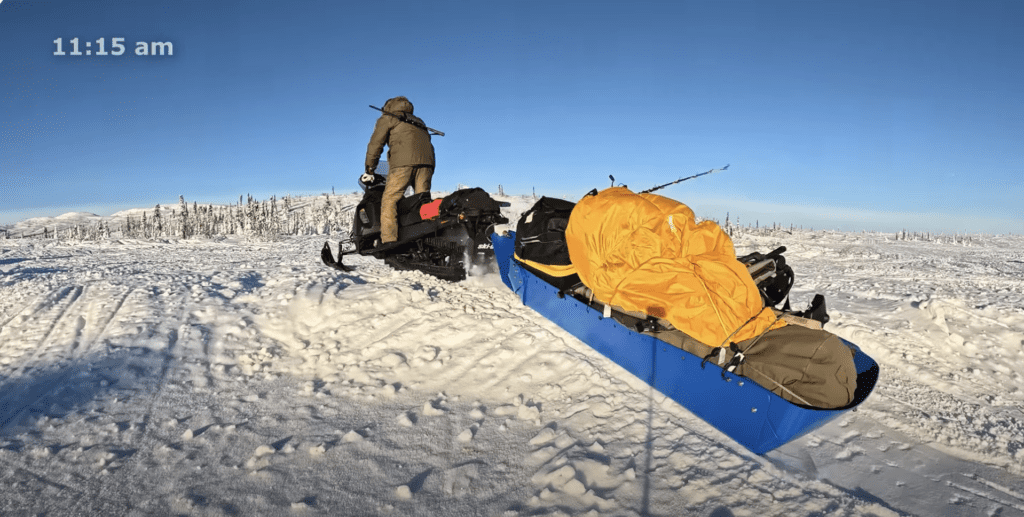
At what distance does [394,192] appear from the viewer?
705 cm

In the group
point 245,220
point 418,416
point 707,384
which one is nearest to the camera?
point 707,384

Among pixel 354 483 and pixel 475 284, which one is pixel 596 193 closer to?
pixel 475 284

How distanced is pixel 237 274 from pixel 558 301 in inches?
227

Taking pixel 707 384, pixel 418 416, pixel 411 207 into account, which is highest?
pixel 411 207

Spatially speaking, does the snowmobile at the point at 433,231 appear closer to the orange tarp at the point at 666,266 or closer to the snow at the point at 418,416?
the snow at the point at 418,416

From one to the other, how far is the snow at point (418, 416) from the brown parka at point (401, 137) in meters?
1.78

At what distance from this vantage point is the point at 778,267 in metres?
4.53

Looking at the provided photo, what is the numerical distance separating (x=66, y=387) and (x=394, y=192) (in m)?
4.17

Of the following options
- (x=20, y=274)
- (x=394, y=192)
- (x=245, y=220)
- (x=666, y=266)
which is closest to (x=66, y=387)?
(x=394, y=192)

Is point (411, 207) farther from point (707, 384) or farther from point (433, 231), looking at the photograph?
point (707, 384)

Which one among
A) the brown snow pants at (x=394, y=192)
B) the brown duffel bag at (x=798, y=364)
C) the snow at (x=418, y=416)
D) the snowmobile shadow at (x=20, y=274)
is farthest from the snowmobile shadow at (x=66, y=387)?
the brown duffel bag at (x=798, y=364)

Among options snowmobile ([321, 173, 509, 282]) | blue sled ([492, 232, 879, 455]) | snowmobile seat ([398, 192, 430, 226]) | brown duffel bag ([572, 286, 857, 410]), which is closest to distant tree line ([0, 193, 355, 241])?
snowmobile ([321, 173, 509, 282])

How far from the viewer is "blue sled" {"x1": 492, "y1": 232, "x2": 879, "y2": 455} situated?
3051 mm

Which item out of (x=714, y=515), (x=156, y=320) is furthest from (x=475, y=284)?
(x=714, y=515)
